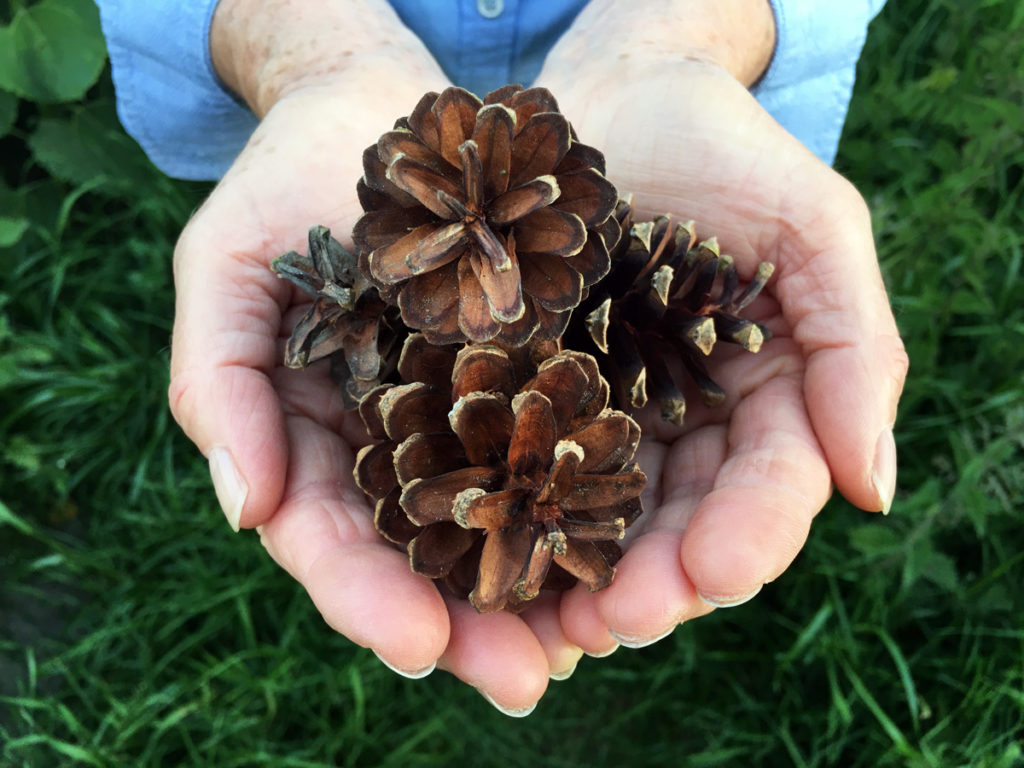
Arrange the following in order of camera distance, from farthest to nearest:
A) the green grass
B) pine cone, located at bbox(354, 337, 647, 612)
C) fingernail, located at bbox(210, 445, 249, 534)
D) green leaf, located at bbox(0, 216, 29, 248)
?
green leaf, located at bbox(0, 216, 29, 248) < the green grass < fingernail, located at bbox(210, 445, 249, 534) < pine cone, located at bbox(354, 337, 647, 612)

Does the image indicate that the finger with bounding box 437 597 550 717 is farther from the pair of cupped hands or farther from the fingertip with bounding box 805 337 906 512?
the fingertip with bounding box 805 337 906 512

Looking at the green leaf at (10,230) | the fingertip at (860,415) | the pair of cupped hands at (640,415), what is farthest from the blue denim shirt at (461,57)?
the fingertip at (860,415)

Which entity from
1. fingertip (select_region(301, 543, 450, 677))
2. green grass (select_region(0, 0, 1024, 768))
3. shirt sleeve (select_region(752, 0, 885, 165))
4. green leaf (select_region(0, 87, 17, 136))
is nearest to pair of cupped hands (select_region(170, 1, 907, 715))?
fingertip (select_region(301, 543, 450, 677))

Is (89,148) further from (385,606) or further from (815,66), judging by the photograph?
(815,66)

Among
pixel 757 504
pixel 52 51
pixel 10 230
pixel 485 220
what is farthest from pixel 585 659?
pixel 52 51

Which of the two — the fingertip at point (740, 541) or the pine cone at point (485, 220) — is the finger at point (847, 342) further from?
the pine cone at point (485, 220)

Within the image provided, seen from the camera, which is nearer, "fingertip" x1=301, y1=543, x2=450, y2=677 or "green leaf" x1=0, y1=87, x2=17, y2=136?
"fingertip" x1=301, y1=543, x2=450, y2=677
